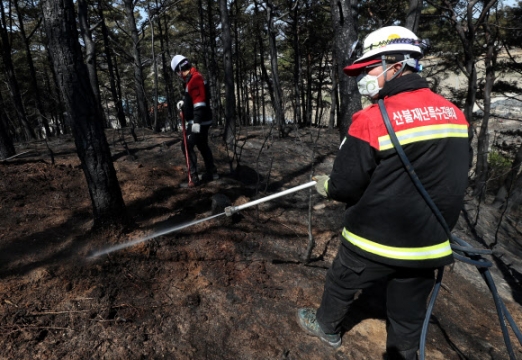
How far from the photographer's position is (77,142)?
3256 millimetres

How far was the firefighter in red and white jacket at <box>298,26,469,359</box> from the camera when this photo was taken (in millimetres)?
1845

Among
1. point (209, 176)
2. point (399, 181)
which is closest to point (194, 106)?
point (209, 176)

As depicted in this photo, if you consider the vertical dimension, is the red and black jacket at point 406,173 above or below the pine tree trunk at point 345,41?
below

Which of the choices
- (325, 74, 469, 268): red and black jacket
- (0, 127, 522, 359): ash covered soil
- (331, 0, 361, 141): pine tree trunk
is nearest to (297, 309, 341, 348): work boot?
(0, 127, 522, 359): ash covered soil

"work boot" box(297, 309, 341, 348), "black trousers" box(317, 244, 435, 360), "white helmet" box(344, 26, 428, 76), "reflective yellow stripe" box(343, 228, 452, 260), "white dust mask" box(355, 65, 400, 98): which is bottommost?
"work boot" box(297, 309, 341, 348)

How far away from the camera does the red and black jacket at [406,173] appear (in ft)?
6.00

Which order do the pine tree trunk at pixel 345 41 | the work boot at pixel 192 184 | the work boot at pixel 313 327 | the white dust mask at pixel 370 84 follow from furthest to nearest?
the work boot at pixel 192 184 → the pine tree trunk at pixel 345 41 → the work boot at pixel 313 327 → the white dust mask at pixel 370 84

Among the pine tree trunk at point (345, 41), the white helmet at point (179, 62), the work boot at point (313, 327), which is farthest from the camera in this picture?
the white helmet at point (179, 62)

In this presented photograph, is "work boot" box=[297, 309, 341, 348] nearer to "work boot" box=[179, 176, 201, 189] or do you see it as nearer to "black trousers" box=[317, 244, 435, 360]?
→ "black trousers" box=[317, 244, 435, 360]

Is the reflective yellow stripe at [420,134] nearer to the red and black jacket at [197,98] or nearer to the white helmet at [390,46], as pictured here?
the white helmet at [390,46]

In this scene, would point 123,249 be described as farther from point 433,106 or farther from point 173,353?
point 433,106

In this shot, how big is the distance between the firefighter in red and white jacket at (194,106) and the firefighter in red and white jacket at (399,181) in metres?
3.54

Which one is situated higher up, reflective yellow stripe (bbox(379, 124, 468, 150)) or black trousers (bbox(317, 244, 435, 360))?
reflective yellow stripe (bbox(379, 124, 468, 150))

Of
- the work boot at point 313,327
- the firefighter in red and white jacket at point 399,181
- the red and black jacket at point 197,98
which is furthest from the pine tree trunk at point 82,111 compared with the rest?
the firefighter in red and white jacket at point 399,181
